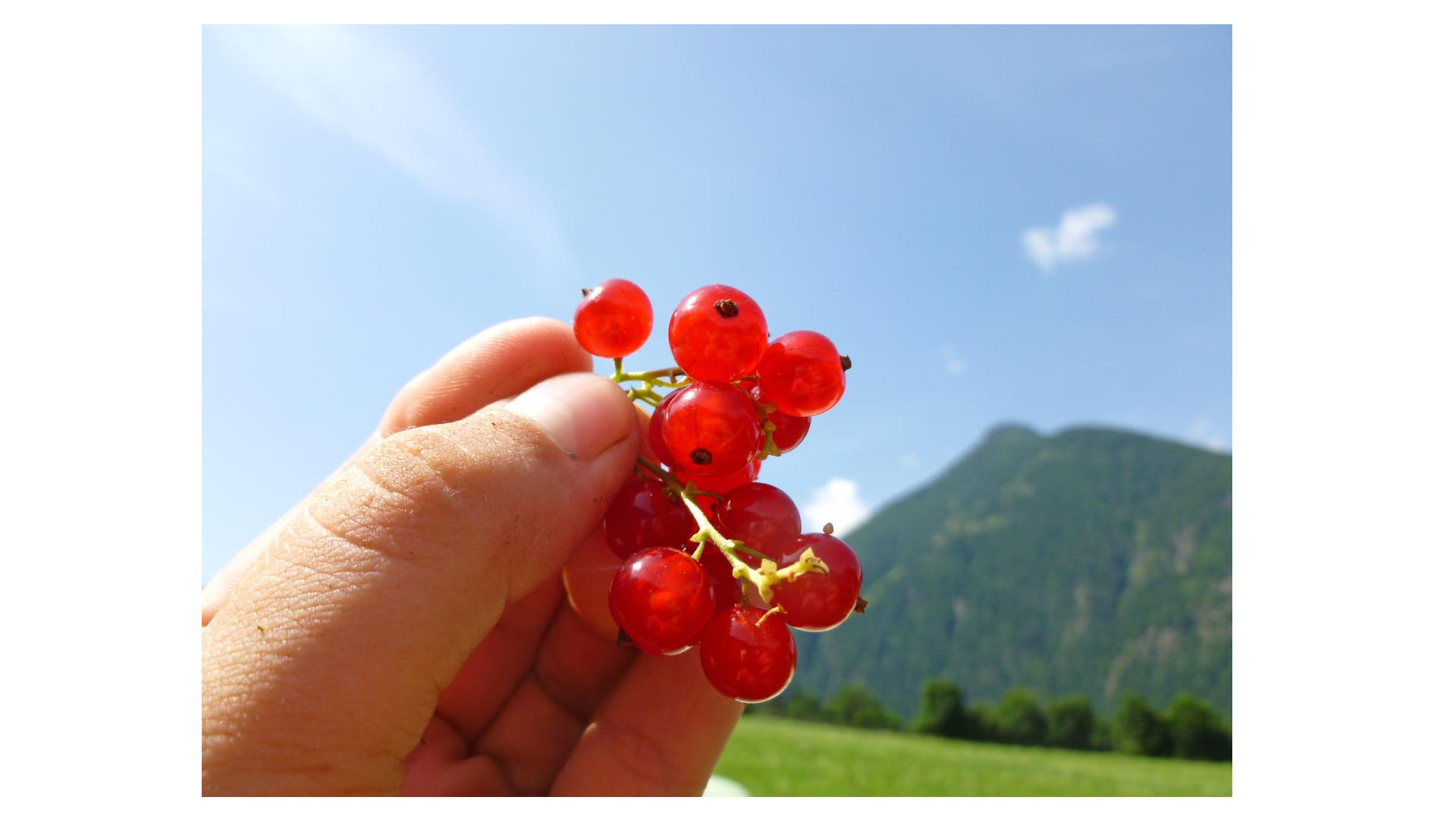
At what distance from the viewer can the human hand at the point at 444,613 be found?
213cm

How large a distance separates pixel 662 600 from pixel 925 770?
24.3 m

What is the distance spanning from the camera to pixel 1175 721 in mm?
55188

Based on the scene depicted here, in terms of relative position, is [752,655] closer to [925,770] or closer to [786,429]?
[786,429]

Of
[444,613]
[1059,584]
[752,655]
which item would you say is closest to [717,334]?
[752,655]

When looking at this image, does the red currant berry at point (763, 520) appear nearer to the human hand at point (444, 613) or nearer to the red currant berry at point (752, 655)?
the red currant berry at point (752, 655)

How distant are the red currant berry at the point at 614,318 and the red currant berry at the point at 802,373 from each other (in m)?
0.55

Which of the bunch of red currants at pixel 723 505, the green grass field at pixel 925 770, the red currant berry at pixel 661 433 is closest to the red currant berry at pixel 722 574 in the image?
the bunch of red currants at pixel 723 505

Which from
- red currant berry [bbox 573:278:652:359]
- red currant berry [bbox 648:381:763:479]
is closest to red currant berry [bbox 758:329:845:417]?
red currant berry [bbox 648:381:763:479]

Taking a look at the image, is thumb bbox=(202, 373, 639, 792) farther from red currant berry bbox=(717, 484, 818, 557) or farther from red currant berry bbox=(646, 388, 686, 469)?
red currant berry bbox=(717, 484, 818, 557)

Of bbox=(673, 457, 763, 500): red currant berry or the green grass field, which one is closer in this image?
bbox=(673, 457, 763, 500): red currant berry

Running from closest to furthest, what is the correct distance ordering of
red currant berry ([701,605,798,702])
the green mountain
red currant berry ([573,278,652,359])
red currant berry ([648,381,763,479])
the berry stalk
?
the berry stalk → red currant berry ([701,605,798,702]) → red currant berry ([648,381,763,479]) → red currant berry ([573,278,652,359]) → the green mountain

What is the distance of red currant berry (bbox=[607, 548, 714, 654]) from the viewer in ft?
7.34
